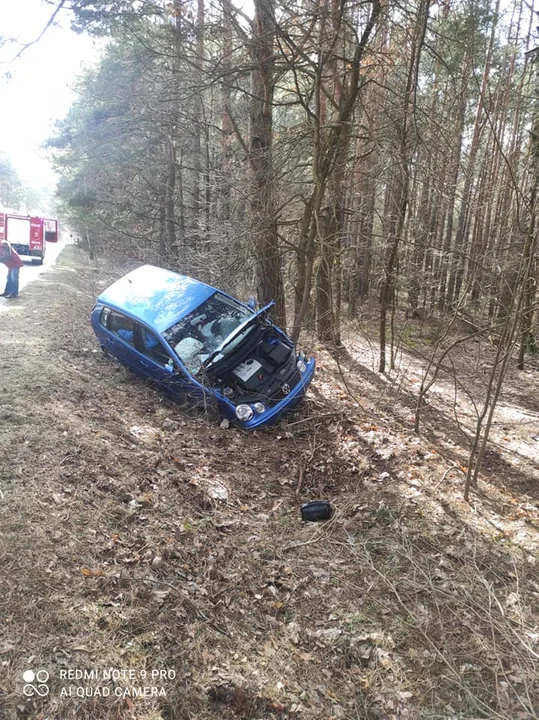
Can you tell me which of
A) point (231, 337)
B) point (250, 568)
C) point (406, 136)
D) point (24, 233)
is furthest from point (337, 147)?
point (24, 233)

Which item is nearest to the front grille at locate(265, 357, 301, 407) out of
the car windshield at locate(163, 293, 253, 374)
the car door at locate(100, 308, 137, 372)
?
the car windshield at locate(163, 293, 253, 374)

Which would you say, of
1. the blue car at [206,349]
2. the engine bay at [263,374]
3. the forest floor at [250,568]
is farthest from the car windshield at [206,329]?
the forest floor at [250,568]

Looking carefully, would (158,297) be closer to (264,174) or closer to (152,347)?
(152,347)

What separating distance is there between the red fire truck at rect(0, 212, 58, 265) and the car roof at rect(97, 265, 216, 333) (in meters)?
17.2

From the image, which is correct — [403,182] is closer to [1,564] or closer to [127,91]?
[1,564]

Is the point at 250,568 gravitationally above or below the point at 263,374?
below

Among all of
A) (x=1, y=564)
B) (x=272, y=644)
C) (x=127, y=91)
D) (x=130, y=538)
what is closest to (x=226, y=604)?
(x=272, y=644)

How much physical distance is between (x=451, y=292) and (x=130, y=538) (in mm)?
16119

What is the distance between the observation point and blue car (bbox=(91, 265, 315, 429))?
269 inches

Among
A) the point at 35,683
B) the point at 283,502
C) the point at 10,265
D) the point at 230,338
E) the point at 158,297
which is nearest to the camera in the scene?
the point at 35,683

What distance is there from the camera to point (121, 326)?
7926 millimetres

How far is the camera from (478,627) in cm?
343

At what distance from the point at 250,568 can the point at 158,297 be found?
207 inches

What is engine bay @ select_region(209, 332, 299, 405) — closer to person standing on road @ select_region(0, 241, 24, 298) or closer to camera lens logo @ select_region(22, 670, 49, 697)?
camera lens logo @ select_region(22, 670, 49, 697)
